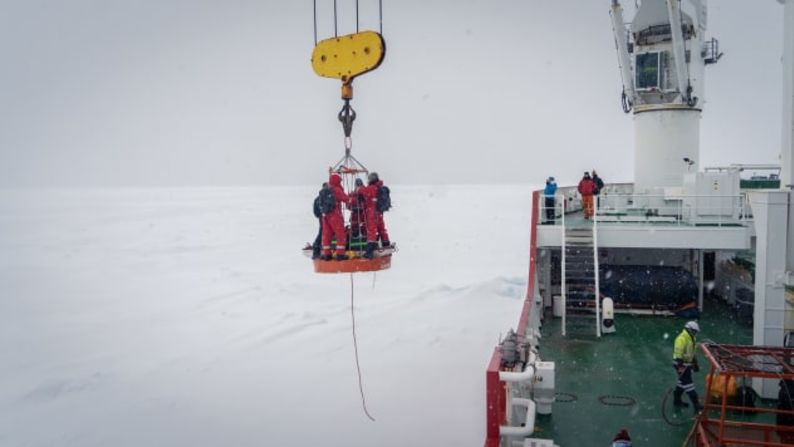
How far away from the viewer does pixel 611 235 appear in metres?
13.9

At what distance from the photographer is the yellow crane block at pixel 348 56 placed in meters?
7.70

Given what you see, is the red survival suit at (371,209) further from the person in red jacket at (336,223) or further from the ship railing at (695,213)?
the ship railing at (695,213)

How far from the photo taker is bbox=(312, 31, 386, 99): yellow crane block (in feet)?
25.2

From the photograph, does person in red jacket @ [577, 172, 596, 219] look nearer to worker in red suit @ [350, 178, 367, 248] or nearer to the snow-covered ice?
the snow-covered ice

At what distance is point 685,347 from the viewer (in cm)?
851

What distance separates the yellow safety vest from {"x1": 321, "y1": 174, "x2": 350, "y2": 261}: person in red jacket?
4.86 meters

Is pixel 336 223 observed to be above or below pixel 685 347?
above

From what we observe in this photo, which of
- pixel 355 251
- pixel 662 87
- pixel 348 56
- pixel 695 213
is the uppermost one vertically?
pixel 662 87

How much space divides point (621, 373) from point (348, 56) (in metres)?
7.27

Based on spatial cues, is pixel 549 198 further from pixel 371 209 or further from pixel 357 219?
pixel 371 209

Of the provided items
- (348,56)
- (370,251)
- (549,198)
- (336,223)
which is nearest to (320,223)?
(336,223)

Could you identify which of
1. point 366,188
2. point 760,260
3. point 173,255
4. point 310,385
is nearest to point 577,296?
point 760,260

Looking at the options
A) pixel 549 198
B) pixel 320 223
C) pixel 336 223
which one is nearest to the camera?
pixel 336 223

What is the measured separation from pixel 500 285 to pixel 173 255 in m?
46.0
